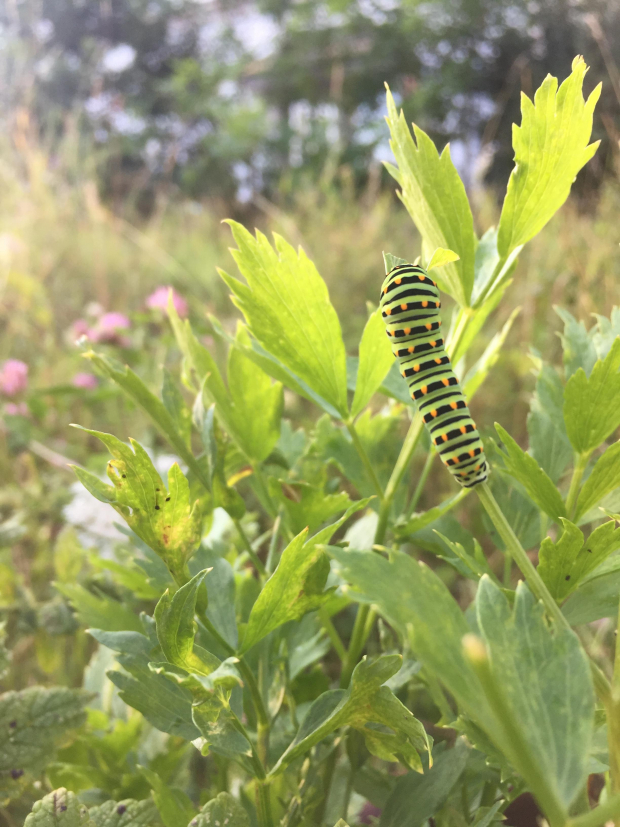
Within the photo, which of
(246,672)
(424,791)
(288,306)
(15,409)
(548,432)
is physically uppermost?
(15,409)

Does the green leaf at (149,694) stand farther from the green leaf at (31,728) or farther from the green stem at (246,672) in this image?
the green leaf at (31,728)

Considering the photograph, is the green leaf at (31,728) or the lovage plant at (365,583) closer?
the lovage plant at (365,583)

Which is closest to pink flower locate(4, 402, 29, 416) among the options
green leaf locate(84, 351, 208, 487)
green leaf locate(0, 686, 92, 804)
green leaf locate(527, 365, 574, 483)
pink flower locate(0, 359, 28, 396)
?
pink flower locate(0, 359, 28, 396)

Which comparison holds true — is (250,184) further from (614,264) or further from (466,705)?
(466,705)

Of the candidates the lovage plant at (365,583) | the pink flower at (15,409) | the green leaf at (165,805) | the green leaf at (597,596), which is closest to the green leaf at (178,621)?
the lovage plant at (365,583)

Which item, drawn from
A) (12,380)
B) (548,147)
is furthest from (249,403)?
(12,380)

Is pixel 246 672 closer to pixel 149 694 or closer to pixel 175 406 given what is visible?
pixel 149 694

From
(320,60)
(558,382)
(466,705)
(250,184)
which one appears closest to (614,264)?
(558,382)
